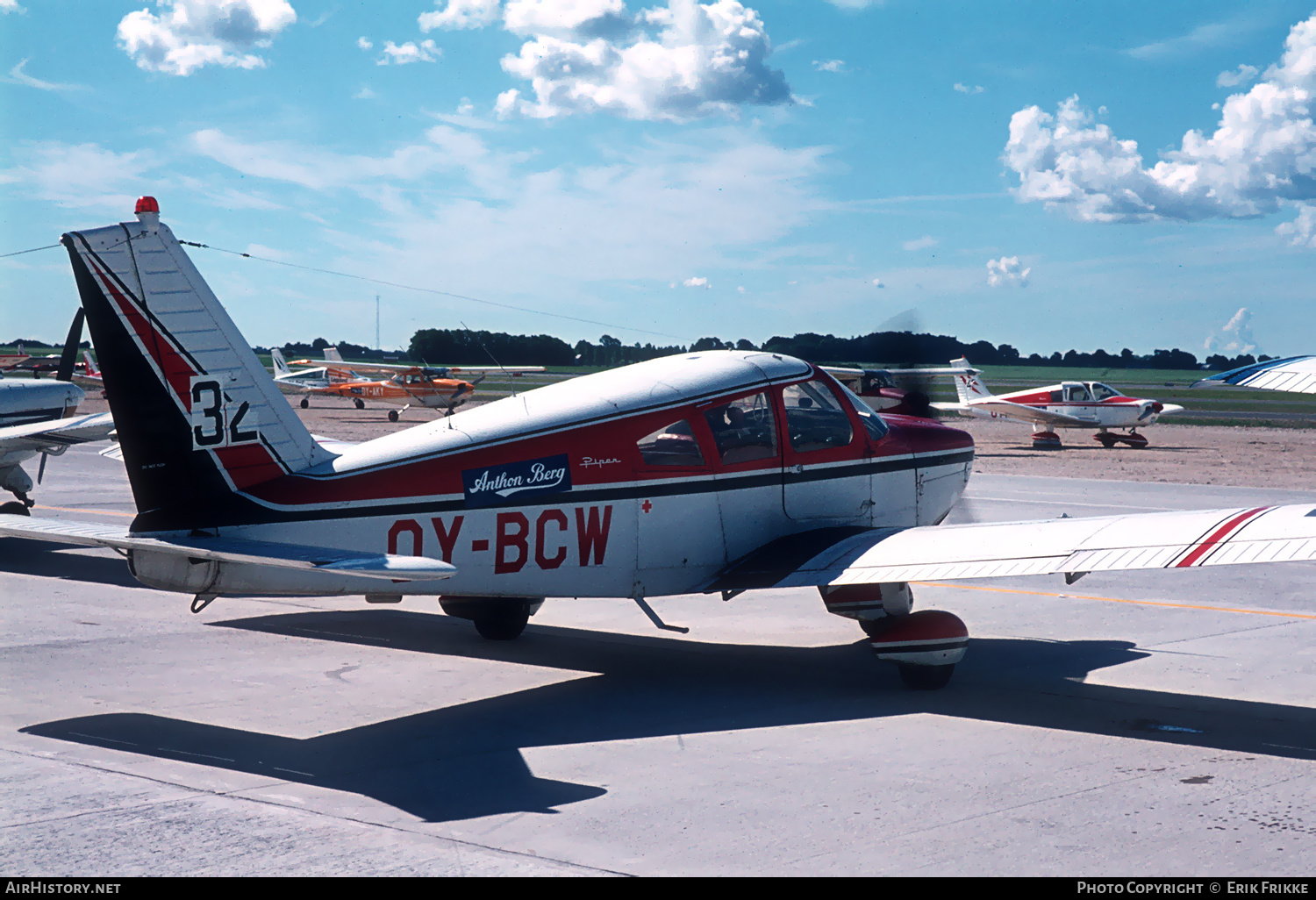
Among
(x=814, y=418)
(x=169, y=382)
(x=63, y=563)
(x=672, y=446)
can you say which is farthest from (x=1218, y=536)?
(x=63, y=563)

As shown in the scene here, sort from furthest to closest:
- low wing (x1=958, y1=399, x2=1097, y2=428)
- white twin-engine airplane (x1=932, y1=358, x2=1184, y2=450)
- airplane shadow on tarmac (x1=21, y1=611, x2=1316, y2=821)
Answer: low wing (x1=958, y1=399, x2=1097, y2=428) → white twin-engine airplane (x1=932, y1=358, x2=1184, y2=450) → airplane shadow on tarmac (x1=21, y1=611, x2=1316, y2=821)

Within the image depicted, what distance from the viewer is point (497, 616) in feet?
37.1

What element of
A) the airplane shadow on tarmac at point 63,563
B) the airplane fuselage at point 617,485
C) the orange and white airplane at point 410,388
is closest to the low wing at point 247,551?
the airplane fuselage at point 617,485

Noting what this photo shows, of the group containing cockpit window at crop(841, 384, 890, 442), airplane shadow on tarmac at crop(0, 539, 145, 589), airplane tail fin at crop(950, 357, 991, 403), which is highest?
airplane tail fin at crop(950, 357, 991, 403)

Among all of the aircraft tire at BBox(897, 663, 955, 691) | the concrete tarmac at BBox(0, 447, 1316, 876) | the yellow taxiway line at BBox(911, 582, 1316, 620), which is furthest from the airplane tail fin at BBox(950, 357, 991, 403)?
the aircraft tire at BBox(897, 663, 955, 691)

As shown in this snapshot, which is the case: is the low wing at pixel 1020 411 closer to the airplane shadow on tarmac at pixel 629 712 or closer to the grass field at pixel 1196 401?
the grass field at pixel 1196 401

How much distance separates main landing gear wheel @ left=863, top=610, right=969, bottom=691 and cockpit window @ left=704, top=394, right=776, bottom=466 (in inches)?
77.0

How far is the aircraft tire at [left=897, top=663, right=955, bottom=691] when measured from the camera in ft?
30.4

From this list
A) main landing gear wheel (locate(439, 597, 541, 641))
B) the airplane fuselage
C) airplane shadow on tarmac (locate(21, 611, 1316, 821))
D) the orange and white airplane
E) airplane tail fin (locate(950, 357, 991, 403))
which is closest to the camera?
airplane shadow on tarmac (locate(21, 611, 1316, 821))

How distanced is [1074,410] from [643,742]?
39744 mm

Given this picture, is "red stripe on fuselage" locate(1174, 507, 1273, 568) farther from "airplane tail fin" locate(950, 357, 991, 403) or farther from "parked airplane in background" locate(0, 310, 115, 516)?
"airplane tail fin" locate(950, 357, 991, 403)

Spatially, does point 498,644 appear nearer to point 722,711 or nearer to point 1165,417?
point 722,711

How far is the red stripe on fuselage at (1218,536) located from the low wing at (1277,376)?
42.3 inches
